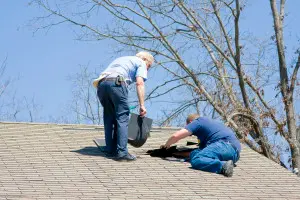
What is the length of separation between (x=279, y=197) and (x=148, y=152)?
7.25 feet

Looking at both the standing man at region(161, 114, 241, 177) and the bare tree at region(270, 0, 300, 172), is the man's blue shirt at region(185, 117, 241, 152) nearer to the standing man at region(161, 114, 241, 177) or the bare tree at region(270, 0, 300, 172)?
the standing man at region(161, 114, 241, 177)

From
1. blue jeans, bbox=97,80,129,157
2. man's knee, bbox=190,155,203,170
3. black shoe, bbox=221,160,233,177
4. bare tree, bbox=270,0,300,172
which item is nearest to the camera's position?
black shoe, bbox=221,160,233,177

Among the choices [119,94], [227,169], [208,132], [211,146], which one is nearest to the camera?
[227,169]

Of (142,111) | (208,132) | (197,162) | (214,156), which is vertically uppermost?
(142,111)

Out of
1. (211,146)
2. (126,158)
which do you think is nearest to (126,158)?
(126,158)

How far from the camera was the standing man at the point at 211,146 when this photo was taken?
909 cm

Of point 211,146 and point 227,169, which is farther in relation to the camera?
point 211,146

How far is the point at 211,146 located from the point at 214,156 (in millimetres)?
141

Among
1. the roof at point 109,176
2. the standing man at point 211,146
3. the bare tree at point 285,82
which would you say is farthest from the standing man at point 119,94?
the bare tree at point 285,82

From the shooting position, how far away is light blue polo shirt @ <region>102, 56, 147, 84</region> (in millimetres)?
9180

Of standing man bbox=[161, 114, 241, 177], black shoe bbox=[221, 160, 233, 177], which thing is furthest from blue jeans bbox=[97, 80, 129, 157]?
black shoe bbox=[221, 160, 233, 177]

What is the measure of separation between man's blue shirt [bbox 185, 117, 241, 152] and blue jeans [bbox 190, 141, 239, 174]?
0.08 metres

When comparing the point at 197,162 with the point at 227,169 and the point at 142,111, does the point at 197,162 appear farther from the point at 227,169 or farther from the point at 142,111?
the point at 142,111

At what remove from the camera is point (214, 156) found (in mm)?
9109
